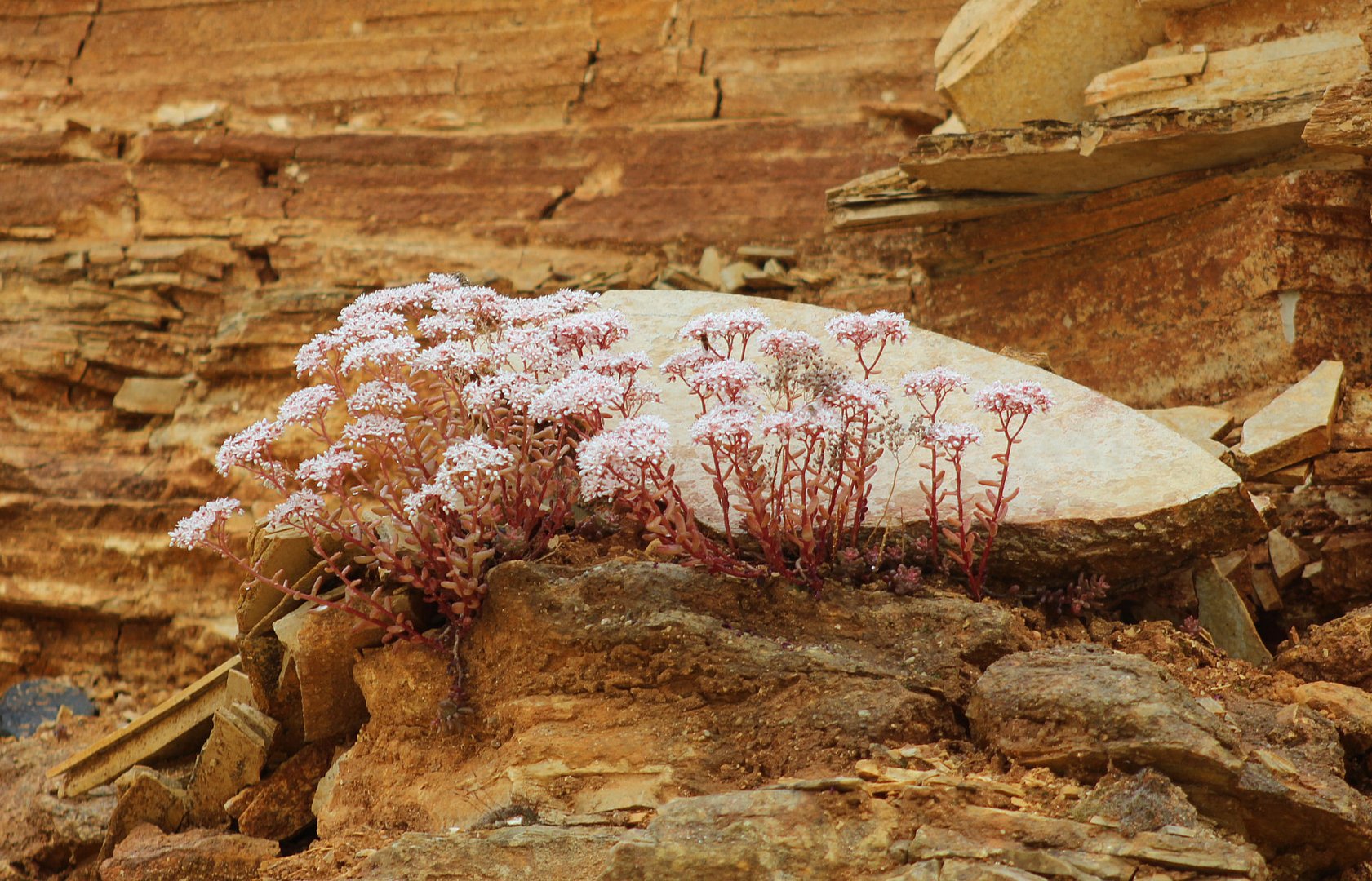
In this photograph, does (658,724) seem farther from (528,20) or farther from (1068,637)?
(528,20)

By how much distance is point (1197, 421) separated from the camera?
5109mm

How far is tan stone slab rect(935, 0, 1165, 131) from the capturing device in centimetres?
623

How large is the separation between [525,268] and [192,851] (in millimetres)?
6542

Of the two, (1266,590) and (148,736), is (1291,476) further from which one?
(148,736)

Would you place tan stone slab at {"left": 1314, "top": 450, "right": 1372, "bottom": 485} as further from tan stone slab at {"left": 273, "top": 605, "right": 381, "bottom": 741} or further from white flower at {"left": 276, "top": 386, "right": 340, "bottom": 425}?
white flower at {"left": 276, "top": 386, "right": 340, "bottom": 425}

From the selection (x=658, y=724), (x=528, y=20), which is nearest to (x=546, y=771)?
(x=658, y=724)

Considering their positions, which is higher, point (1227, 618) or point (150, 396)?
point (150, 396)

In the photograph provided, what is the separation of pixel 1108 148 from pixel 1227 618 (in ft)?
7.71

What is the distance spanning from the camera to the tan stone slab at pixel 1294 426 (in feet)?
15.7

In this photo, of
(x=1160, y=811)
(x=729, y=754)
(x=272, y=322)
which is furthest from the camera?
(x=272, y=322)

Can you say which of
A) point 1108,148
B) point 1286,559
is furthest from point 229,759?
point 1108,148

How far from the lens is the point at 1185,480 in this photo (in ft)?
13.2

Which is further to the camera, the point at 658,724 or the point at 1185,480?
the point at 1185,480

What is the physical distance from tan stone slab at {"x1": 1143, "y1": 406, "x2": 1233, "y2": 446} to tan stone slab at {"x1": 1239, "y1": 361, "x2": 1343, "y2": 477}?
0.35 feet
